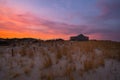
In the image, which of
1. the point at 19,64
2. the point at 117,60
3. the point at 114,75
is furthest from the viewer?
the point at 117,60

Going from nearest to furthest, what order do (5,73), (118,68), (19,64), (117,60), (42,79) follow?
(42,79) < (5,73) < (118,68) < (19,64) < (117,60)

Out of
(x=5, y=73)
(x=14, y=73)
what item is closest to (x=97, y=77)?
(x=14, y=73)

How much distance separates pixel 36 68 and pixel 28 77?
111cm

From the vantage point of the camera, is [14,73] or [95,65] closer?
[14,73]

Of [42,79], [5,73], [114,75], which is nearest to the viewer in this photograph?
[42,79]

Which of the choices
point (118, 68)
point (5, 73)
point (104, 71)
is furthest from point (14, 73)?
point (118, 68)

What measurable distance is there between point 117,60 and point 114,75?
2.57 m

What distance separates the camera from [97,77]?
5590mm

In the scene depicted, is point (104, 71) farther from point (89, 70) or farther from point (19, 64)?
point (19, 64)

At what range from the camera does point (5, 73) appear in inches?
242

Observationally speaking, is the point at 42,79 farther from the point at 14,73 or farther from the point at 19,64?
the point at 19,64

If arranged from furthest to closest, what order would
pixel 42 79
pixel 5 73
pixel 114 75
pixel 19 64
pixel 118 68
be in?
pixel 19 64 < pixel 118 68 < pixel 5 73 < pixel 114 75 < pixel 42 79

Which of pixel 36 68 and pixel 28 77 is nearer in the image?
pixel 28 77

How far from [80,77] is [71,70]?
682mm
